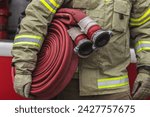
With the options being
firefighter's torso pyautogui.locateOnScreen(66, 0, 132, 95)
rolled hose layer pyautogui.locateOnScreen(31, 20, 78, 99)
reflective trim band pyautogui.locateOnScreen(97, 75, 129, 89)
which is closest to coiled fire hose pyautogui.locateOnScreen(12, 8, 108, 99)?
rolled hose layer pyautogui.locateOnScreen(31, 20, 78, 99)

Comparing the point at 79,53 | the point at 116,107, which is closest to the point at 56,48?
the point at 79,53

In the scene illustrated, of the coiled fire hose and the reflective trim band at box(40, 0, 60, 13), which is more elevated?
the reflective trim band at box(40, 0, 60, 13)

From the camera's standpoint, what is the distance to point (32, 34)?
2.42 meters

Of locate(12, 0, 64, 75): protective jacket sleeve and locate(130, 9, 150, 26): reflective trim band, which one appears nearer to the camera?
locate(12, 0, 64, 75): protective jacket sleeve

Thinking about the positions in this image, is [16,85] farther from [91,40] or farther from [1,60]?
[1,60]

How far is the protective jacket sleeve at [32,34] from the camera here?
2389mm

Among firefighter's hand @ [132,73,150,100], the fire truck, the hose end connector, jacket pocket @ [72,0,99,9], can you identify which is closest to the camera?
the hose end connector

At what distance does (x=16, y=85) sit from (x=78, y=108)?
1.29 ft

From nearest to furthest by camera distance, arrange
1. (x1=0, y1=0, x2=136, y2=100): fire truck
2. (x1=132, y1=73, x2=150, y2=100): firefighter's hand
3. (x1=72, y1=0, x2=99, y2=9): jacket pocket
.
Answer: (x1=72, y1=0, x2=99, y2=9): jacket pocket
(x1=132, y1=73, x2=150, y2=100): firefighter's hand
(x1=0, y1=0, x2=136, y2=100): fire truck

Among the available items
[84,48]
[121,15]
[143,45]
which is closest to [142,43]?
[143,45]

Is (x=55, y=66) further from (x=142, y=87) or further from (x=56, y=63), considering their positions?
(x=142, y=87)

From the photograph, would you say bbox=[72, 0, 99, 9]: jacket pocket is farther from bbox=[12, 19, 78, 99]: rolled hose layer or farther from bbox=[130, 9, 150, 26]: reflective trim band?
bbox=[130, 9, 150, 26]: reflective trim band

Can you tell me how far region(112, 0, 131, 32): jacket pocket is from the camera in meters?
2.50

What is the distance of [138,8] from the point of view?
104 inches
